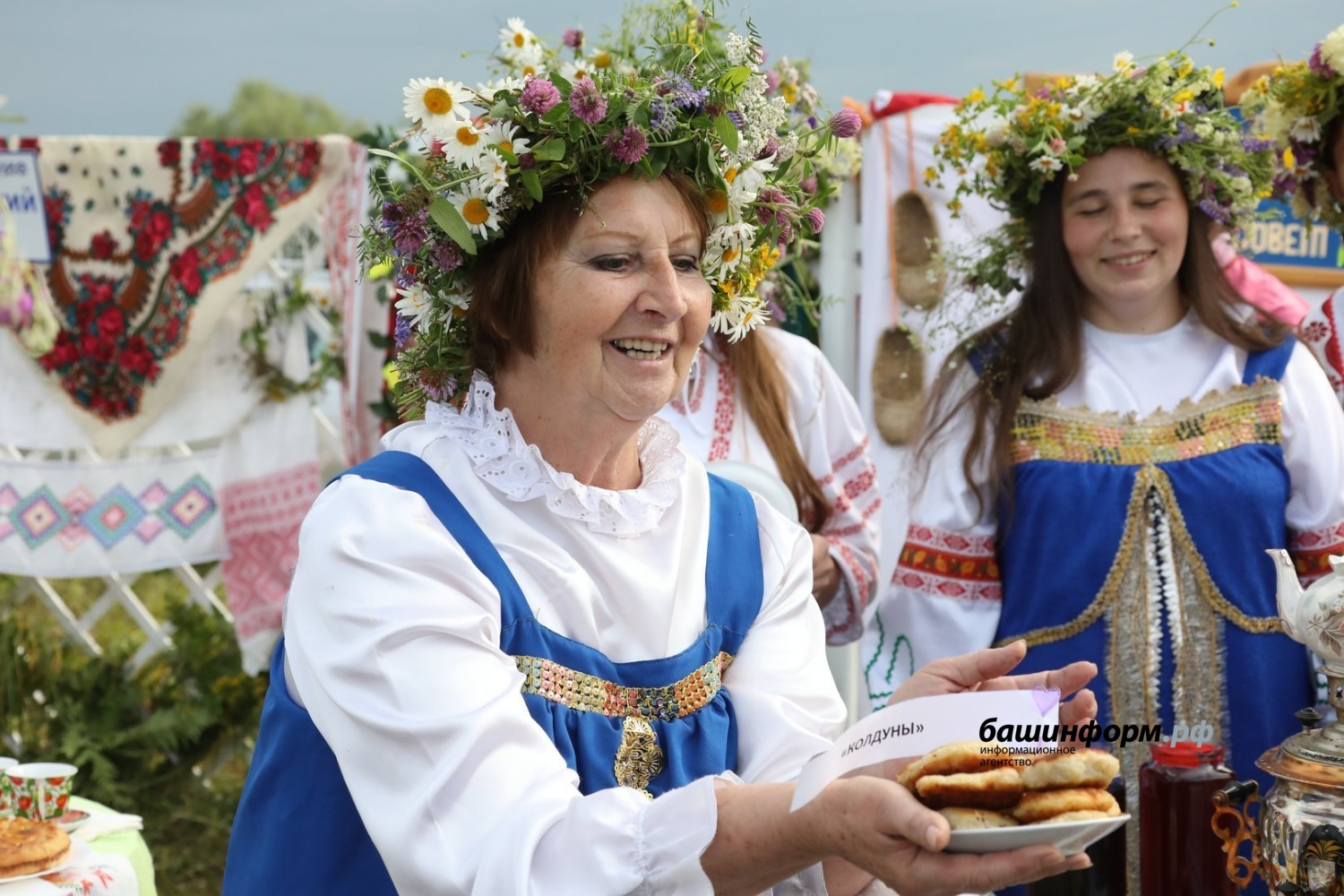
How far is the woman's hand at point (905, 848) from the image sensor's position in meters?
1.44

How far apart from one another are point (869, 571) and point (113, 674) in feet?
11.3

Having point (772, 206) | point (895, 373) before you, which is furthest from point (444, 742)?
point (895, 373)

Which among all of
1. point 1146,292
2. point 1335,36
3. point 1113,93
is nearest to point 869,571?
point 1146,292

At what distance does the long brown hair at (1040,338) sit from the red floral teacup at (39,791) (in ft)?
7.00

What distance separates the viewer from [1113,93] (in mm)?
3324

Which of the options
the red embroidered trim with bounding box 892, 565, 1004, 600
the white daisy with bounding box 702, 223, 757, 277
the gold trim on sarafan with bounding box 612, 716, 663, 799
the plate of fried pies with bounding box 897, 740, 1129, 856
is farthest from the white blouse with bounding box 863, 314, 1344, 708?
the plate of fried pies with bounding box 897, 740, 1129, 856

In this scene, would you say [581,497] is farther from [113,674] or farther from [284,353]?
[113,674]

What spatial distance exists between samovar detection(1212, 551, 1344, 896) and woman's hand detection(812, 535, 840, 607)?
1.49 m

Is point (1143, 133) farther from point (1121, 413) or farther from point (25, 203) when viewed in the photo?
point (25, 203)

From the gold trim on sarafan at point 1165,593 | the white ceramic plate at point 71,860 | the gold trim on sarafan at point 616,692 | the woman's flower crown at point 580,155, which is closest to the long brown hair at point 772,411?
the gold trim on sarafan at point 1165,593

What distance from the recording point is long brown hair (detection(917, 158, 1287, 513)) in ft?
10.9

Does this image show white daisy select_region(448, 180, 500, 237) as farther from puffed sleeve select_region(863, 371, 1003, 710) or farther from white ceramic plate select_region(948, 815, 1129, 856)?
puffed sleeve select_region(863, 371, 1003, 710)

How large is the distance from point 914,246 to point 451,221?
3.69 m

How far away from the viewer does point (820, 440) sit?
366 cm
